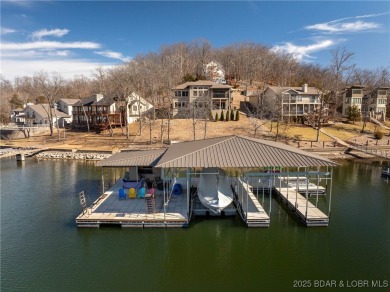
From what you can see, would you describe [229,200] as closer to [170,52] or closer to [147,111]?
[147,111]

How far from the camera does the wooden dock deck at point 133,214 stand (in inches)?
699

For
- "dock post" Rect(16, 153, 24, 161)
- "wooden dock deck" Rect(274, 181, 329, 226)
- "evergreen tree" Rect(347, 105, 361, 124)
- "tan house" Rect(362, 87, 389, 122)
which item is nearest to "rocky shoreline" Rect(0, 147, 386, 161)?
"dock post" Rect(16, 153, 24, 161)

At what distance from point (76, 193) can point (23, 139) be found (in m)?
37.6

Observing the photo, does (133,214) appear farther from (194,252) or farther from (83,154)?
(83,154)

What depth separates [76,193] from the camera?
2478 cm

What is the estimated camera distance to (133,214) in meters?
18.5

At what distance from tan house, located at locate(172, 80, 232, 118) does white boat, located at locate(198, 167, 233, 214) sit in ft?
135

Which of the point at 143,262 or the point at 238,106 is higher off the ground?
the point at 238,106

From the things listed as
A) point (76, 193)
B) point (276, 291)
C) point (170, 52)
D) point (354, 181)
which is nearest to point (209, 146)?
point (276, 291)

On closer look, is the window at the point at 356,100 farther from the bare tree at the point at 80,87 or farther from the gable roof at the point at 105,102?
the bare tree at the point at 80,87

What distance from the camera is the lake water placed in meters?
13.1

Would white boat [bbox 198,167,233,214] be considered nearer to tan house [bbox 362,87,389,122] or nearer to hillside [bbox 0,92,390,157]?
hillside [bbox 0,92,390,157]

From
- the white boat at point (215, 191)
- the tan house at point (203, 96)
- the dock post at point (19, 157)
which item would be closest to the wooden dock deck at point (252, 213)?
the white boat at point (215, 191)

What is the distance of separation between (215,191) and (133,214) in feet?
17.7
